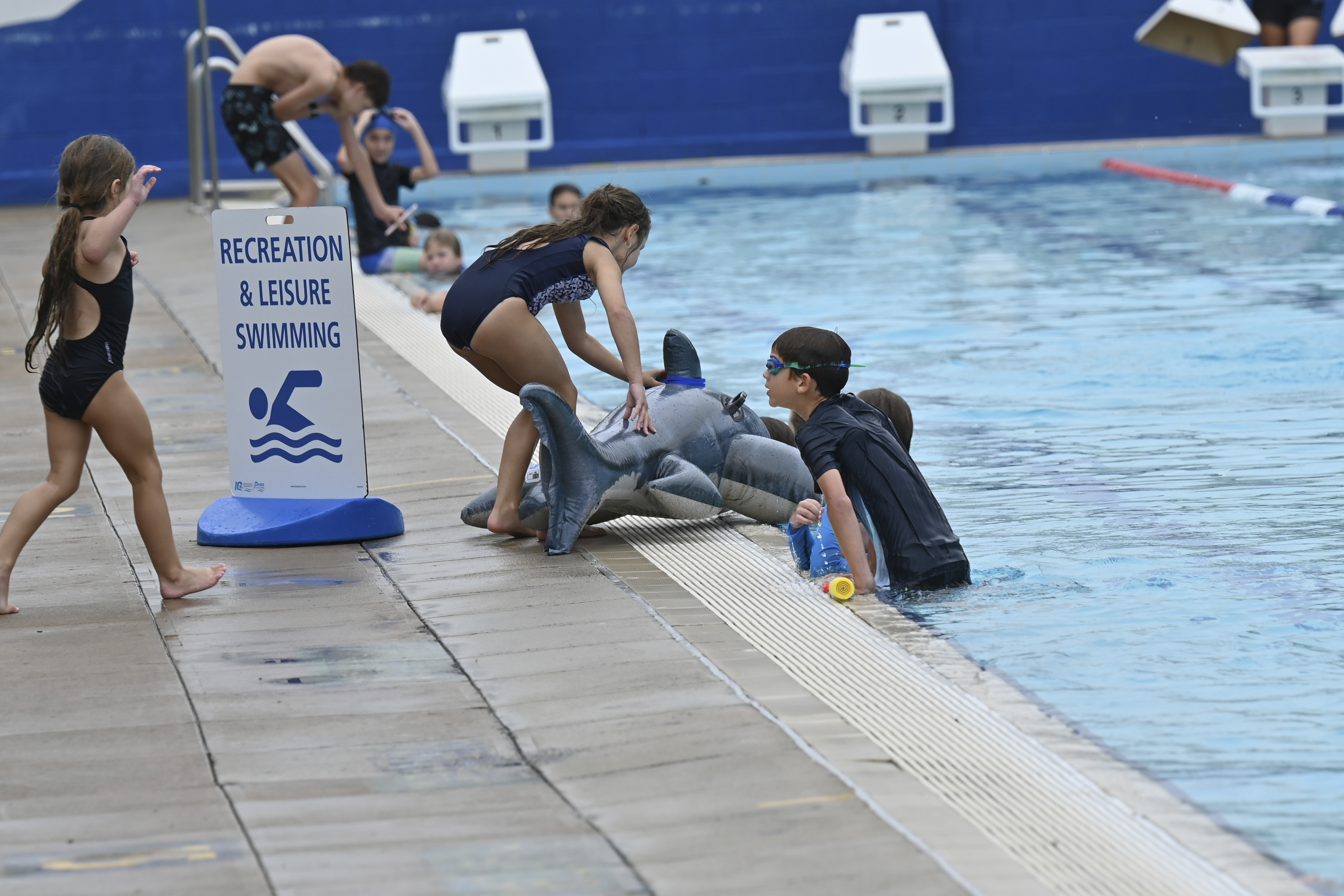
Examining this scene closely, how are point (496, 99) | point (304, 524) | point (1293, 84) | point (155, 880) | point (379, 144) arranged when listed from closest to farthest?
point (155, 880) → point (304, 524) → point (379, 144) → point (496, 99) → point (1293, 84)

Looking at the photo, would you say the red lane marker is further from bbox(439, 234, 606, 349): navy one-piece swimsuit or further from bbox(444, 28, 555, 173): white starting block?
bbox(439, 234, 606, 349): navy one-piece swimsuit

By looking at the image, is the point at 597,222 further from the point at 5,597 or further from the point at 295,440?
the point at 5,597

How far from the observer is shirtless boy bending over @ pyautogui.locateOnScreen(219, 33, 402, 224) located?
11.3 metres

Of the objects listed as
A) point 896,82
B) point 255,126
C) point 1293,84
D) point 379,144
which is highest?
point 896,82

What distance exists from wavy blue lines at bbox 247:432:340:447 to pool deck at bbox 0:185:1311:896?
0.35 metres

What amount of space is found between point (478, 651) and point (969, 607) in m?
1.60

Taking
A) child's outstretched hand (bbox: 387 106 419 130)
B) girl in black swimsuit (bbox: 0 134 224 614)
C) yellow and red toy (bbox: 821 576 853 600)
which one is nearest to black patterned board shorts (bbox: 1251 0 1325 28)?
child's outstretched hand (bbox: 387 106 419 130)

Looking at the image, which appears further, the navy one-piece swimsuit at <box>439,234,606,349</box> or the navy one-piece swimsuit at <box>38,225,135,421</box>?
the navy one-piece swimsuit at <box>439,234,606,349</box>

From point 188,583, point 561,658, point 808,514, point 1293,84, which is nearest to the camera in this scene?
point 561,658

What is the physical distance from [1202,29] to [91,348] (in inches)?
672

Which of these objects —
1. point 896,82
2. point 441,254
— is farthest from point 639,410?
point 896,82

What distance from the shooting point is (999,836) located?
304 cm

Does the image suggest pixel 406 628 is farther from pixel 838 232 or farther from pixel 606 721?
pixel 838 232

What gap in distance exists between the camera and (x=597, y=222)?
5391 millimetres
